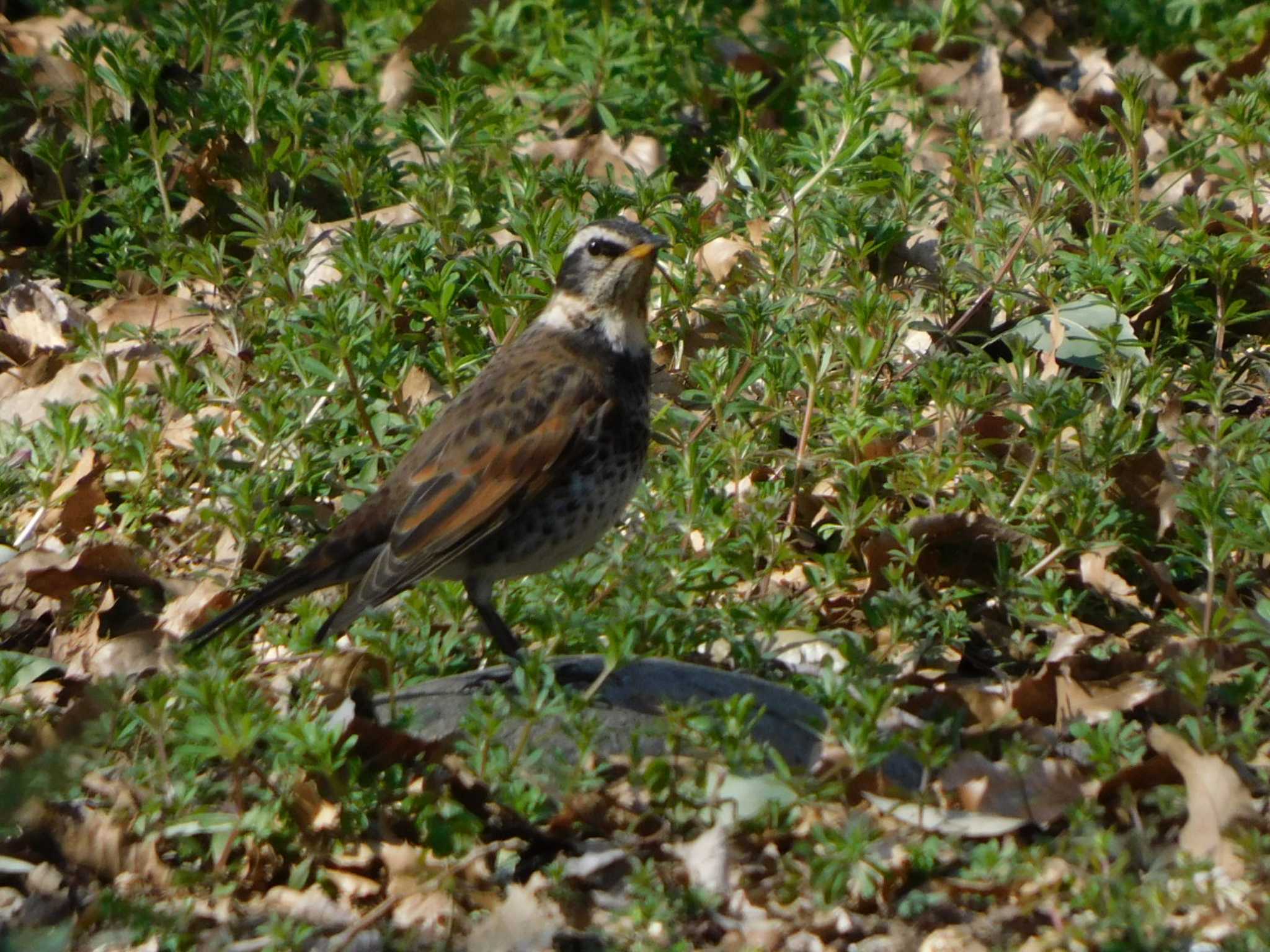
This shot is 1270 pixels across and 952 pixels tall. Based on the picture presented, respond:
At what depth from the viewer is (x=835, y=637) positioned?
576 centimetres

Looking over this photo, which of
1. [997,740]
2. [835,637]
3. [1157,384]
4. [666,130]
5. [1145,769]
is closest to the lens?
[1145,769]

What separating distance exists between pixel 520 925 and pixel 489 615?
153 centimetres

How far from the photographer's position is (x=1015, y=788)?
15.9 feet

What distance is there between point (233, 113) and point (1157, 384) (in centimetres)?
452

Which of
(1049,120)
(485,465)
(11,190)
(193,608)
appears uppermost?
(1049,120)

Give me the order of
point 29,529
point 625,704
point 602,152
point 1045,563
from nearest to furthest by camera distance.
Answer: point 625,704 < point 1045,563 < point 29,529 < point 602,152

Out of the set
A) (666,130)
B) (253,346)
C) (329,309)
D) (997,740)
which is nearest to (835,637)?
(997,740)

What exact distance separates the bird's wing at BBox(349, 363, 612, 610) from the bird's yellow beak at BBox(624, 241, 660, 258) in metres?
0.51

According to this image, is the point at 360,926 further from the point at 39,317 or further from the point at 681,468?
the point at 39,317

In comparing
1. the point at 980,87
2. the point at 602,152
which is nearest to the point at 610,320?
the point at 602,152

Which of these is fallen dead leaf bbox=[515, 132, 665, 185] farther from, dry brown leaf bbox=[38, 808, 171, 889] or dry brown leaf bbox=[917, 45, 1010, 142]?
dry brown leaf bbox=[38, 808, 171, 889]

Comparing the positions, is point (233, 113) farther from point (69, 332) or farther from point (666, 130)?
point (666, 130)

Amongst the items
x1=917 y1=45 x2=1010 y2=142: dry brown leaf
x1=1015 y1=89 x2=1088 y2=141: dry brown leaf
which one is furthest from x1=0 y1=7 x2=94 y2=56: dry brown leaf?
x1=1015 y1=89 x2=1088 y2=141: dry brown leaf

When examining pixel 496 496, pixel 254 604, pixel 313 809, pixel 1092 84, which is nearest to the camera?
pixel 313 809
